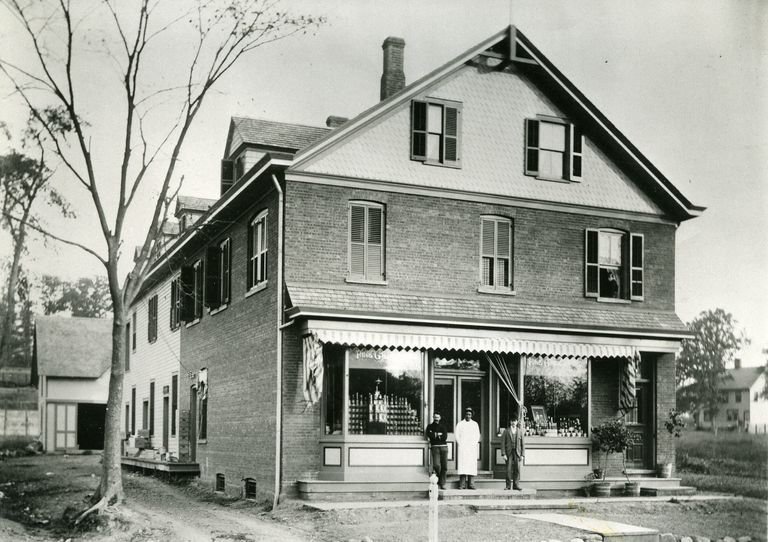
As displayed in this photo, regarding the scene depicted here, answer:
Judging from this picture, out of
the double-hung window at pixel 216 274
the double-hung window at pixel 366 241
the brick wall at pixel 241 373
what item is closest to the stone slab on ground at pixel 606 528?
the brick wall at pixel 241 373

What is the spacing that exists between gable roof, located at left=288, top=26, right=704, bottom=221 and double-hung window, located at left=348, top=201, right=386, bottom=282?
59.6 inches

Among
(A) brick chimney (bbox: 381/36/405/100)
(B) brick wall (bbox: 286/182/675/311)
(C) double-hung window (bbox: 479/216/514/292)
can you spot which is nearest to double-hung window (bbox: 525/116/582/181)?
(B) brick wall (bbox: 286/182/675/311)

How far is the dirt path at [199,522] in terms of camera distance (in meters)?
15.4

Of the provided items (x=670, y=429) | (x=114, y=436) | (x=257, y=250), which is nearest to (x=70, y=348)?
(x=257, y=250)

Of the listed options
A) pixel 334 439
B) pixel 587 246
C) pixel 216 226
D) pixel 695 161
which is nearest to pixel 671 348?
pixel 587 246

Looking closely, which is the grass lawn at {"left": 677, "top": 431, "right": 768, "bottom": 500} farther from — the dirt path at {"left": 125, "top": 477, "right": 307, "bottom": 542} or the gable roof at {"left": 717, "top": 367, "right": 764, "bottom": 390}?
the dirt path at {"left": 125, "top": 477, "right": 307, "bottom": 542}

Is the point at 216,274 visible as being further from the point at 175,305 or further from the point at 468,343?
the point at 468,343

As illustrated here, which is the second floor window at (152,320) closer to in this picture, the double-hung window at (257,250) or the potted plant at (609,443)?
the double-hung window at (257,250)

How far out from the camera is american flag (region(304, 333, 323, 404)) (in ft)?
60.0

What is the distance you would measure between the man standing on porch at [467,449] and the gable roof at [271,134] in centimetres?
793

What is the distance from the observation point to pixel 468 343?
19438 mm

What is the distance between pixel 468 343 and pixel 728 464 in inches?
413

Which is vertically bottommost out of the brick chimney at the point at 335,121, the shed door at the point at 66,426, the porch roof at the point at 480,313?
the shed door at the point at 66,426

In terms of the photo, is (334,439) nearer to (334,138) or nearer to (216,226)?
(334,138)
